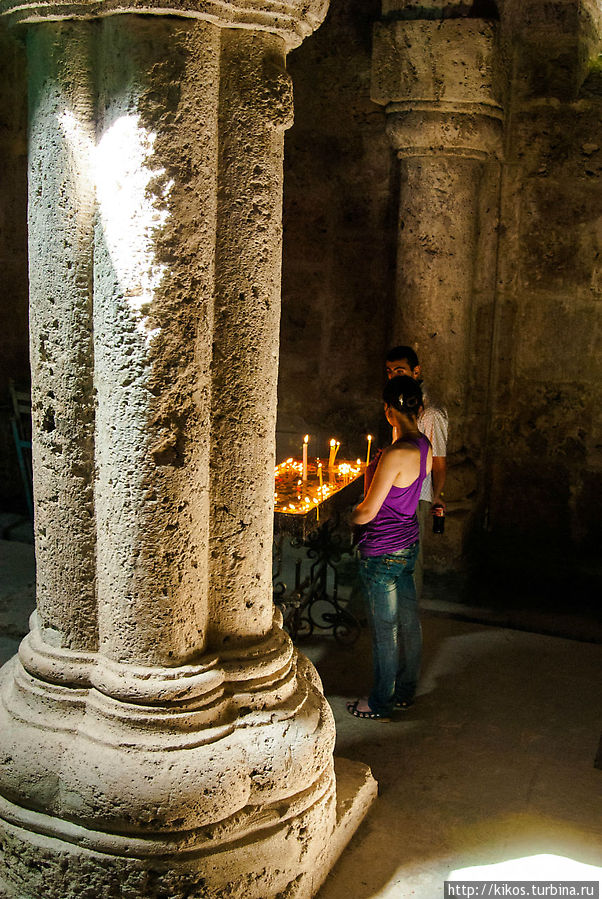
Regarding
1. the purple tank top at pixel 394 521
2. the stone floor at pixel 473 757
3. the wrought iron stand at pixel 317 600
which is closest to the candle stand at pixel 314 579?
the wrought iron stand at pixel 317 600

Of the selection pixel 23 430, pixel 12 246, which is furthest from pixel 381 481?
pixel 12 246

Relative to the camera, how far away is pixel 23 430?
6711 millimetres

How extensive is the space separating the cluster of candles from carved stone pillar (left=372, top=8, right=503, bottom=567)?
2.67ft

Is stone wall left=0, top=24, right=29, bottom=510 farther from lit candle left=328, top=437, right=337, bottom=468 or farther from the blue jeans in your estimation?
the blue jeans

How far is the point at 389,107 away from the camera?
5.12 m

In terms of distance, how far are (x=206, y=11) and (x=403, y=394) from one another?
1.72 m

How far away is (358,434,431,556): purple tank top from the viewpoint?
12.5ft

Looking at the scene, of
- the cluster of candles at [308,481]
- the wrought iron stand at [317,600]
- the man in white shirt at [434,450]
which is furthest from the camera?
the wrought iron stand at [317,600]

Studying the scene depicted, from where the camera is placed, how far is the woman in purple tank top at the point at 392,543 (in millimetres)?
3748

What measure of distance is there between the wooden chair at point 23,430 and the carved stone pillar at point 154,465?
3.93 m

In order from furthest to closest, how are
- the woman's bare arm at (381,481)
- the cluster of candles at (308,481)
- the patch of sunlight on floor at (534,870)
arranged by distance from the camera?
the cluster of candles at (308,481)
the woman's bare arm at (381,481)
the patch of sunlight on floor at (534,870)

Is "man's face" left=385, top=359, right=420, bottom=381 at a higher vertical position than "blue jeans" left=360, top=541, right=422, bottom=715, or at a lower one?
higher

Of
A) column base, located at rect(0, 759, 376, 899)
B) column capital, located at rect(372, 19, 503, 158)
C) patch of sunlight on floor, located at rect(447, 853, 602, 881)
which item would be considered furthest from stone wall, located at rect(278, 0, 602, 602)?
column base, located at rect(0, 759, 376, 899)

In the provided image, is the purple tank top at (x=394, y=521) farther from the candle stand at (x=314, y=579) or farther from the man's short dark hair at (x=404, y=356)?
the man's short dark hair at (x=404, y=356)
